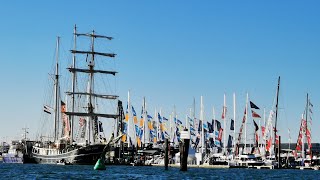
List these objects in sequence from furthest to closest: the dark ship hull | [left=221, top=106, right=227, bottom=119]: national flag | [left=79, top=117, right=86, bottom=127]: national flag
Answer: [left=79, top=117, right=86, bottom=127]: national flag < the dark ship hull < [left=221, top=106, right=227, bottom=119]: national flag

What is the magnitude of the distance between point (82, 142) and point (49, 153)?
8839 mm

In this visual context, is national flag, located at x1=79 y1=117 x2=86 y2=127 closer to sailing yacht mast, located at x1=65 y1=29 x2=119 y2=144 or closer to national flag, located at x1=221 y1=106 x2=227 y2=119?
sailing yacht mast, located at x1=65 y1=29 x2=119 y2=144

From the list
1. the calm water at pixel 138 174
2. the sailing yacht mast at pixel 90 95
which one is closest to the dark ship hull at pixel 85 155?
the sailing yacht mast at pixel 90 95

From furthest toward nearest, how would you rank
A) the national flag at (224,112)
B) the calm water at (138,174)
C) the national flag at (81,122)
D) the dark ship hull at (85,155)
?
the national flag at (81,122) < the dark ship hull at (85,155) < the national flag at (224,112) < the calm water at (138,174)

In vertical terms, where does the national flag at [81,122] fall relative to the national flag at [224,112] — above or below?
below

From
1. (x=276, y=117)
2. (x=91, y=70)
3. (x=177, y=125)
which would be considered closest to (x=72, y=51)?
(x=91, y=70)

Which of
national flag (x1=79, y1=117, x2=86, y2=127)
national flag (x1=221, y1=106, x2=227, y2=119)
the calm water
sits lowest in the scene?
the calm water

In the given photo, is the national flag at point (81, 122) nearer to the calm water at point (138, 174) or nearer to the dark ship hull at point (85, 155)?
the dark ship hull at point (85, 155)

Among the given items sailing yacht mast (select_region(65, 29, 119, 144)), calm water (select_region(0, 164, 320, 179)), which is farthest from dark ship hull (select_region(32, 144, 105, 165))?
calm water (select_region(0, 164, 320, 179))

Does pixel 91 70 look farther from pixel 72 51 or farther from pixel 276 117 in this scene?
pixel 276 117

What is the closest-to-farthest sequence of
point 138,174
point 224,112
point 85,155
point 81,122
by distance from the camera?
1. point 138,174
2. point 224,112
3. point 85,155
4. point 81,122

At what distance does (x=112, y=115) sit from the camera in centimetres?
15938

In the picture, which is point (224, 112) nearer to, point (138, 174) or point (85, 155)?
point (85, 155)

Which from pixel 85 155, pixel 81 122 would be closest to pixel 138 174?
pixel 85 155
